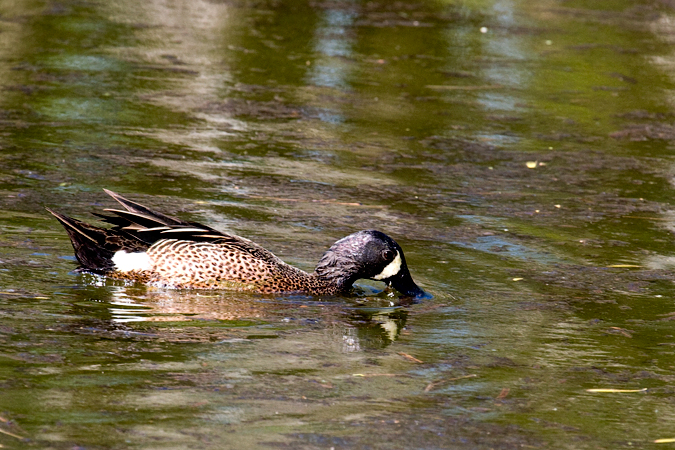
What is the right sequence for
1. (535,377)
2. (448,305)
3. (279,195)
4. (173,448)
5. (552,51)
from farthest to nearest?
(552,51) → (279,195) → (448,305) → (535,377) → (173,448)

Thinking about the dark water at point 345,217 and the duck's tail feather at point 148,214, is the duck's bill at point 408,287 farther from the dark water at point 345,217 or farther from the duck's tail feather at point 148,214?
the duck's tail feather at point 148,214

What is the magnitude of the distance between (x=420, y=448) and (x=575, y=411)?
3.16 feet

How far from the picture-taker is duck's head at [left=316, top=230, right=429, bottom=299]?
24.5ft

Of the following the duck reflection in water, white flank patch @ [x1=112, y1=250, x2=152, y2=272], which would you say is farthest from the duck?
the duck reflection in water

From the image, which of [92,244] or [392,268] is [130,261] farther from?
[392,268]

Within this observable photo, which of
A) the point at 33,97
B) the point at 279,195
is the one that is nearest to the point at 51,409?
the point at 279,195

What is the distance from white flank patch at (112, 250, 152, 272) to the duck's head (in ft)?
3.60

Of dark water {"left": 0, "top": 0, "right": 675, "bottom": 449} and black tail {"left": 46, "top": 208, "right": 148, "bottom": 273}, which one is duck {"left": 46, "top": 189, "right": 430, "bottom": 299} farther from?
dark water {"left": 0, "top": 0, "right": 675, "bottom": 449}

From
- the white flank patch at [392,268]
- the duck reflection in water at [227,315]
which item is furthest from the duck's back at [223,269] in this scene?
the white flank patch at [392,268]

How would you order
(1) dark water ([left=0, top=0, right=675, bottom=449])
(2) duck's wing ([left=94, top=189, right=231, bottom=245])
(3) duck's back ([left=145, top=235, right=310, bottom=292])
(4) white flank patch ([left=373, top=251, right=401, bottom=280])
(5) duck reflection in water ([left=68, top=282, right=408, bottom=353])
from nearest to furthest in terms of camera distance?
(1) dark water ([left=0, top=0, right=675, bottom=449])
(5) duck reflection in water ([left=68, top=282, right=408, bottom=353])
(2) duck's wing ([left=94, top=189, right=231, bottom=245])
(3) duck's back ([left=145, top=235, right=310, bottom=292])
(4) white flank patch ([left=373, top=251, right=401, bottom=280])

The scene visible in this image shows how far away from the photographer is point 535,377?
230 inches

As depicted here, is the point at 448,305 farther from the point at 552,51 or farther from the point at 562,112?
the point at 552,51

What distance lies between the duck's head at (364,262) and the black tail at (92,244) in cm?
121

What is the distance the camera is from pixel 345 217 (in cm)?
888
